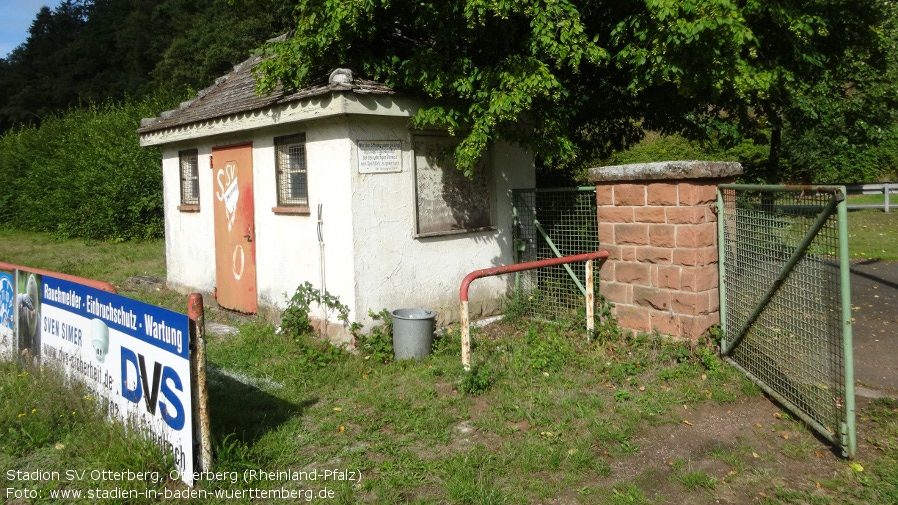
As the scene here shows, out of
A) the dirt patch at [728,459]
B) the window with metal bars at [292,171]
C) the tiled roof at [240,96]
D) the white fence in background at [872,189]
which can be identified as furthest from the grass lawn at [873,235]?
the tiled roof at [240,96]

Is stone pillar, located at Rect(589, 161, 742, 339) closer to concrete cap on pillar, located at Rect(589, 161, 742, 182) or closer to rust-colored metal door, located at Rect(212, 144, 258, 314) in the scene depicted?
concrete cap on pillar, located at Rect(589, 161, 742, 182)

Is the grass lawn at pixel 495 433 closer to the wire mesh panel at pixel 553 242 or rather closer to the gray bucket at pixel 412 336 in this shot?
the gray bucket at pixel 412 336

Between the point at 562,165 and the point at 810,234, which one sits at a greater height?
the point at 562,165

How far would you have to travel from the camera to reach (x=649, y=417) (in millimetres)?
5070

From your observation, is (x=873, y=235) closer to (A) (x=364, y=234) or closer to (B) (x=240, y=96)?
(A) (x=364, y=234)

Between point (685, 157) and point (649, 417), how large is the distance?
1926 cm

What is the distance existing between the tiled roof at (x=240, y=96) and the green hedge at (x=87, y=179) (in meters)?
8.61

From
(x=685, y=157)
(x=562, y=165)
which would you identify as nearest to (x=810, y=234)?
(x=562, y=165)

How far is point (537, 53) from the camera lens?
7016mm

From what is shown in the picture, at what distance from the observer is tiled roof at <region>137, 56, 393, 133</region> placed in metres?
6.86

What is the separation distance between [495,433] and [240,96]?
21.2 ft

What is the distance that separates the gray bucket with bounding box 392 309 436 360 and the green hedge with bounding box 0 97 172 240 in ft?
49.0

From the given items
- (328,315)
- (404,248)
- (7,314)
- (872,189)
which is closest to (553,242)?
(404,248)

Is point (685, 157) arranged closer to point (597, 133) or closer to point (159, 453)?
point (597, 133)
